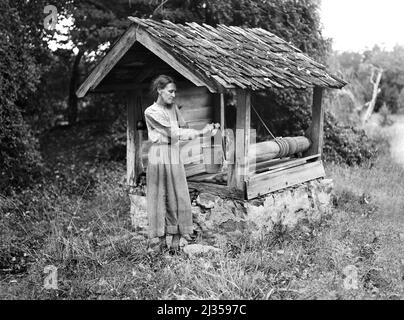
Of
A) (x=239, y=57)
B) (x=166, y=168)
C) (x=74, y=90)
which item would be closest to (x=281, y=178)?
(x=239, y=57)

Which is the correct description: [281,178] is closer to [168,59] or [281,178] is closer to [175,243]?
[175,243]

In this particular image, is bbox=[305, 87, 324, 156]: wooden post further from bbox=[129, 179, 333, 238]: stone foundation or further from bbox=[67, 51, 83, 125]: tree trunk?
bbox=[67, 51, 83, 125]: tree trunk

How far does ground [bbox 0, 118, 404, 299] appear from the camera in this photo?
5398 mm

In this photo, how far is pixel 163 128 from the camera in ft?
20.0

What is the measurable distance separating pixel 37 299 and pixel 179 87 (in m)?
3.65

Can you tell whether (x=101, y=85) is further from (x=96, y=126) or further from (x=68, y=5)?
(x=96, y=126)

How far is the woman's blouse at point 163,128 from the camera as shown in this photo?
6051 millimetres

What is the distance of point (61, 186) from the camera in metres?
10.6

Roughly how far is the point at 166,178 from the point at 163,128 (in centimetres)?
61

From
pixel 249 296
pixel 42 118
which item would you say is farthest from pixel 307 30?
pixel 249 296

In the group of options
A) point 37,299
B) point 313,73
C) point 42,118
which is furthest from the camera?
point 42,118

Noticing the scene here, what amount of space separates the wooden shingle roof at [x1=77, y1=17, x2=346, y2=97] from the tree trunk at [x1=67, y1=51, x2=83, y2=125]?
7319 millimetres

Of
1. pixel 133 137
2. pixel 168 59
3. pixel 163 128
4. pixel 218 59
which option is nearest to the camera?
pixel 163 128

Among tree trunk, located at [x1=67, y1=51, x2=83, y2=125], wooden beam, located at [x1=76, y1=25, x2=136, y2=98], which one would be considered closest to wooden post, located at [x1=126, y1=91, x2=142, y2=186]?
wooden beam, located at [x1=76, y1=25, x2=136, y2=98]
